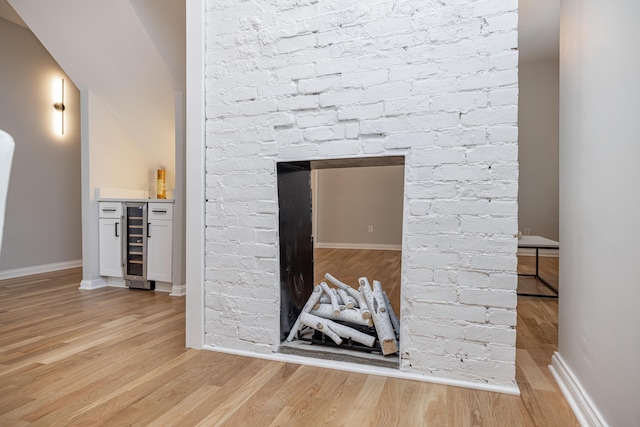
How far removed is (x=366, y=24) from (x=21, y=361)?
2.27 m

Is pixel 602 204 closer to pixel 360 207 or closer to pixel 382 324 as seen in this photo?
pixel 382 324

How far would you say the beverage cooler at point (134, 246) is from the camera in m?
3.53

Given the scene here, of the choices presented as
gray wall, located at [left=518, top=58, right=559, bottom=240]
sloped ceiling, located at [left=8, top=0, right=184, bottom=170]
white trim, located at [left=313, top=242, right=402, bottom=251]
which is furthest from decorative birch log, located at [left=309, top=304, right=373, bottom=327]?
gray wall, located at [left=518, top=58, right=559, bottom=240]

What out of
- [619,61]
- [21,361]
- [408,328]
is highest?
[619,61]

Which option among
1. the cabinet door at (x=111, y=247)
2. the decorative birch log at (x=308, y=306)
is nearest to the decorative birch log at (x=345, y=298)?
the decorative birch log at (x=308, y=306)

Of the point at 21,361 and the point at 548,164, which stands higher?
the point at 548,164

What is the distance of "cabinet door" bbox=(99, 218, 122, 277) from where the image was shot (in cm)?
357

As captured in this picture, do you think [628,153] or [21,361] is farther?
[21,361]

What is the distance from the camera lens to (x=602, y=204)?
4.12 feet

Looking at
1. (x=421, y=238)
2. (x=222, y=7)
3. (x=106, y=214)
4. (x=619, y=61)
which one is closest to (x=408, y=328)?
(x=421, y=238)

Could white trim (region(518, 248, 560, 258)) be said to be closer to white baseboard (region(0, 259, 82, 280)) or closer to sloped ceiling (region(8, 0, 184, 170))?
sloped ceiling (region(8, 0, 184, 170))

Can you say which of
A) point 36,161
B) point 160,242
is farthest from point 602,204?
point 36,161

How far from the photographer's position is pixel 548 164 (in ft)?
18.4

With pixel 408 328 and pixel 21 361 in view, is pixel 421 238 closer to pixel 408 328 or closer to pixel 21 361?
pixel 408 328
